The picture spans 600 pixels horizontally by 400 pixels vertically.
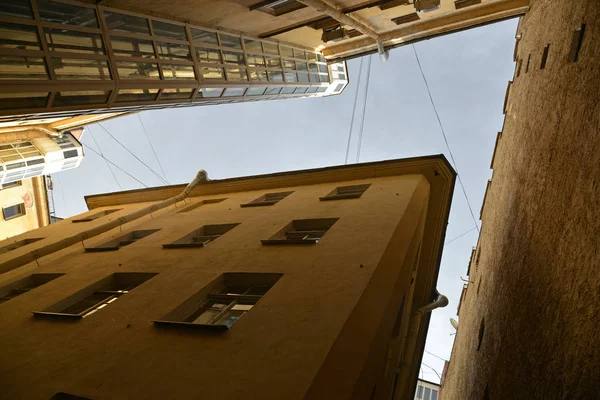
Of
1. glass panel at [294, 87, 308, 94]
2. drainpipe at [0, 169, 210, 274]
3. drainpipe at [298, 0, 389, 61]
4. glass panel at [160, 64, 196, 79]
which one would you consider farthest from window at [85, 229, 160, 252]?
glass panel at [294, 87, 308, 94]

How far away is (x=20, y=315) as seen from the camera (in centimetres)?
912

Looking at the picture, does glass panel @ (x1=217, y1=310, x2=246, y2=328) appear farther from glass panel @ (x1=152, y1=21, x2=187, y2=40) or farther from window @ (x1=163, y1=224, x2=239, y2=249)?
glass panel @ (x1=152, y1=21, x2=187, y2=40)

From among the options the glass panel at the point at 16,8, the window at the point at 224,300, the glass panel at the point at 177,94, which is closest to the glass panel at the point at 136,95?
the glass panel at the point at 177,94

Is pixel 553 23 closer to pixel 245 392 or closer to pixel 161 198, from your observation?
pixel 245 392

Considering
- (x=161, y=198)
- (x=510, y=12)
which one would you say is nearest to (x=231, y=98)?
(x=161, y=198)

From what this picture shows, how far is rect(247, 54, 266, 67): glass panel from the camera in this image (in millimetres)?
19477

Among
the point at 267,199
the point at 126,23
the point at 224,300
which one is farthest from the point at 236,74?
the point at 224,300

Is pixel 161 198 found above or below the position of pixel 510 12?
below

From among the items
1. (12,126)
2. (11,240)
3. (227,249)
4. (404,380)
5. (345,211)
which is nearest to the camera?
(227,249)

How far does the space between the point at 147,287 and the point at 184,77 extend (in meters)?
9.15

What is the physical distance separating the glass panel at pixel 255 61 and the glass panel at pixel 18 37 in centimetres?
1086

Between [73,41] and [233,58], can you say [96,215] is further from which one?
[73,41]

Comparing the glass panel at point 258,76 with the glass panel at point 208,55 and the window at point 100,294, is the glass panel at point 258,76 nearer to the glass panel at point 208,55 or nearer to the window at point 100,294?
the glass panel at point 208,55

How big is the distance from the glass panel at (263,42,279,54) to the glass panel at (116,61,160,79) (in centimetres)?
903
